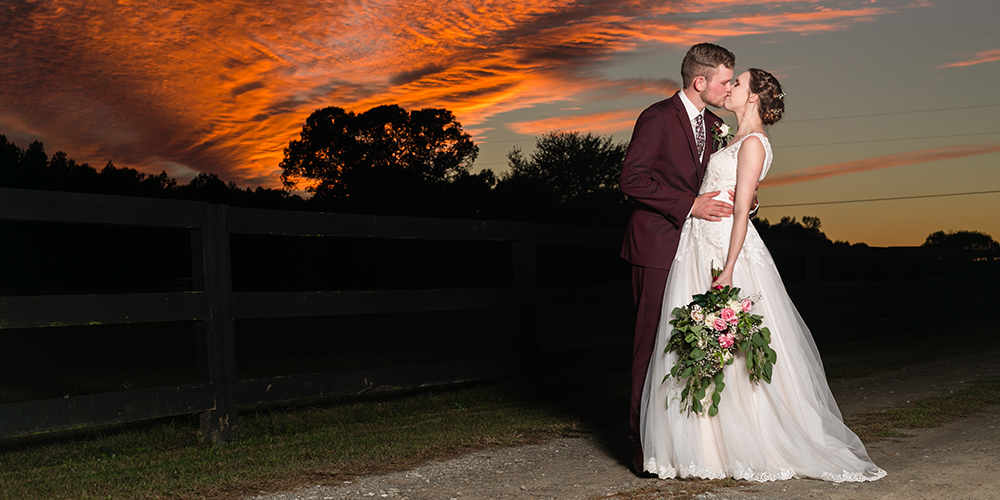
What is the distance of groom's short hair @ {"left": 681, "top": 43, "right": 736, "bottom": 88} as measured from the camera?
3.54 meters

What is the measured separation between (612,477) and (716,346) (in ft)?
2.54

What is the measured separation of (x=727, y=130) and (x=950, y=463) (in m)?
1.84

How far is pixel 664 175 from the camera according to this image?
12.0 feet

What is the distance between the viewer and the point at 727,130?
143 inches

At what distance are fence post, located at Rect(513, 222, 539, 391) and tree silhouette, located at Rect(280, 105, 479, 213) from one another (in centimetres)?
3196

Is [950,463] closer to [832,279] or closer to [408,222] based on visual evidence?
[408,222]

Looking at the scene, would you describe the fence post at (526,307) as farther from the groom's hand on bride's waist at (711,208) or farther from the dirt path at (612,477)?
the groom's hand on bride's waist at (711,208)

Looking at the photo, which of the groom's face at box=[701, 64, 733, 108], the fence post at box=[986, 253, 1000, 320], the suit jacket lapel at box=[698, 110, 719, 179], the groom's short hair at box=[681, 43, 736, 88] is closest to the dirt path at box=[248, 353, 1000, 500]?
the suit jacket lapel at box=[698, 110, 719, 179]

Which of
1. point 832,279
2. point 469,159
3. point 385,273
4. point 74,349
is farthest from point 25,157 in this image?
point 832,279

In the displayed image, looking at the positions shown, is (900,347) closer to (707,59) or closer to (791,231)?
(707,59)

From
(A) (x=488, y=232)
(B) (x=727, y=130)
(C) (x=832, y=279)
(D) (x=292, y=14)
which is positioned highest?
(D) (x=292, y=14)

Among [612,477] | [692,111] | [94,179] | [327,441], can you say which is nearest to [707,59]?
[692,111]

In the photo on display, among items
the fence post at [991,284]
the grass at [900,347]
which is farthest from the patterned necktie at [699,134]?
the fence post at [991,284]

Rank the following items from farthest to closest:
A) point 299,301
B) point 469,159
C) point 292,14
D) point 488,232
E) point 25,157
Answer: point 469,159, point 25,157, point 292,14, point 488,232, point 299,301
